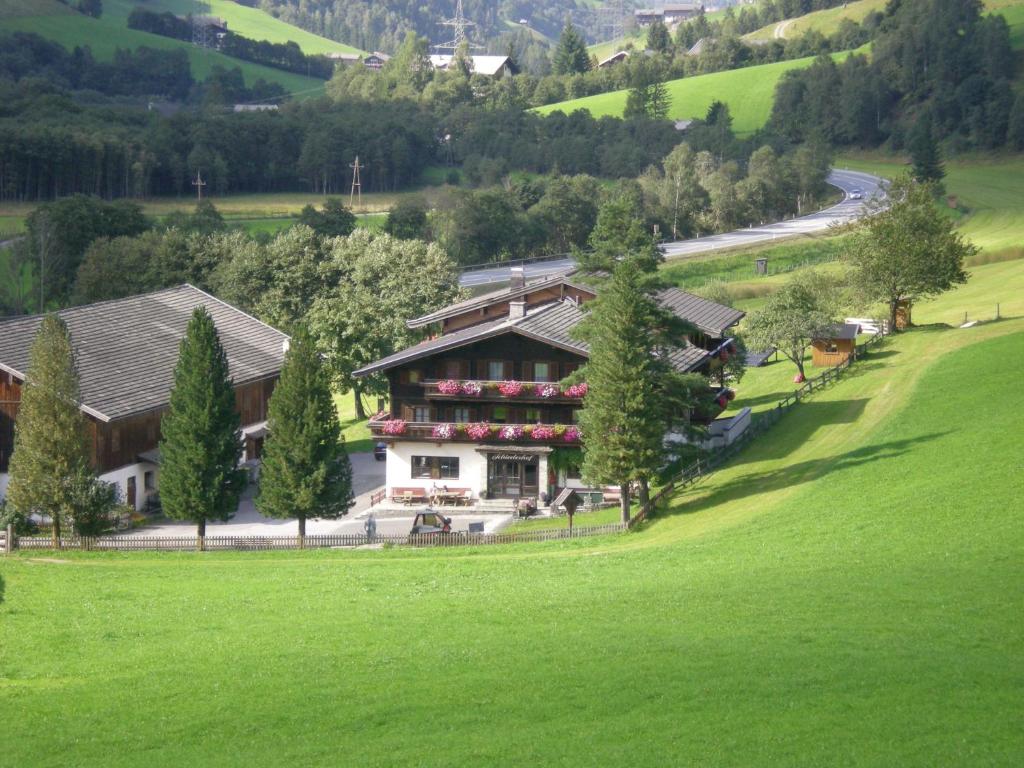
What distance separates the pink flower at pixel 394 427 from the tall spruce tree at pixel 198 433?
9529 millimetres

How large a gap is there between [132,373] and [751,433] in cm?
2554

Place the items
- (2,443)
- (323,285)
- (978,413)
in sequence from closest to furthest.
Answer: (978,413)
(2,443)
(323,285)

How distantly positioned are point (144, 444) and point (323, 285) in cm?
2883

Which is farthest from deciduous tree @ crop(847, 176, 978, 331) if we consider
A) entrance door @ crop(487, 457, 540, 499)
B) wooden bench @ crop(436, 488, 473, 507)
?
wooden bench @ crop(436, 488, 473, 507)

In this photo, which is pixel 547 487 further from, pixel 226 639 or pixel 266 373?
pixel 226 639

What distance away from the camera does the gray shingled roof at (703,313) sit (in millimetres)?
62688

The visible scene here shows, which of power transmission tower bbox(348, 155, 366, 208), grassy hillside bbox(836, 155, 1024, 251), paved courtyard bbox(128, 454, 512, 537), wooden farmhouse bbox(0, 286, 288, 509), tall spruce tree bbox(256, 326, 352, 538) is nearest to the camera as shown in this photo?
tall spruce tree bbox(256, 326, 352, 538)

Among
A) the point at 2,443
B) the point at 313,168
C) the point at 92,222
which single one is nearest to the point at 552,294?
the point at 2,443

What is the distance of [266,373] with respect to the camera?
64562mm

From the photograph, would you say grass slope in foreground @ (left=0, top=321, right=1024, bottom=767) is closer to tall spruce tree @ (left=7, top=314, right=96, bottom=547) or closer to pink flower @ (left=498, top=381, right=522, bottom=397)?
tall spruce tree @ (left=7, top=314, right=96, bottom=547)

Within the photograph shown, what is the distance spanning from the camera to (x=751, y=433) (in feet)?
193

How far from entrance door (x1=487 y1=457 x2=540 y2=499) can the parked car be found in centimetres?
572

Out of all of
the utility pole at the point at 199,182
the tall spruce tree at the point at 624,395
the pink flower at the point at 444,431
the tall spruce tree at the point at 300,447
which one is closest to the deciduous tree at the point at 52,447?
the tall spruce tree at the point at 300,447

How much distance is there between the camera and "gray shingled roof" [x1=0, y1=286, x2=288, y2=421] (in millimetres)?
55250
